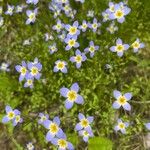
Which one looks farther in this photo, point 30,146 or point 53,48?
point 53,48

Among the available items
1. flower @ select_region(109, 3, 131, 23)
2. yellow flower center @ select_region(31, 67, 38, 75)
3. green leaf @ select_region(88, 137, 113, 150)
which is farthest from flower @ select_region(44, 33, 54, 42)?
green leaf @ select_region(88, 137, 113, 150)

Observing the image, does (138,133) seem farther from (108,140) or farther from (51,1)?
(51,1)

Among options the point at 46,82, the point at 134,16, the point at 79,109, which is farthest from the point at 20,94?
the point at 134,16

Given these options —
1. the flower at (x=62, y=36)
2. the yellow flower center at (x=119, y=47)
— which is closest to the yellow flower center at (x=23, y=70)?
the flower at (x=62, y=36)

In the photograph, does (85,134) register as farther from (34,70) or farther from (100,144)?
(34,70)

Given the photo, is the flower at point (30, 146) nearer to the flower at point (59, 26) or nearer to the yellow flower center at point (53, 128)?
the yellow flower center at point (53, 128)

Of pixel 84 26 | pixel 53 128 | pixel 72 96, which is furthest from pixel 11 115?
pixel 84 26

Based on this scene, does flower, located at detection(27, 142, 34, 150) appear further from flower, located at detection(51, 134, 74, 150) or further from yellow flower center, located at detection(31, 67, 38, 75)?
yellow flower center, located at detection(31, 67, 38, 75)
